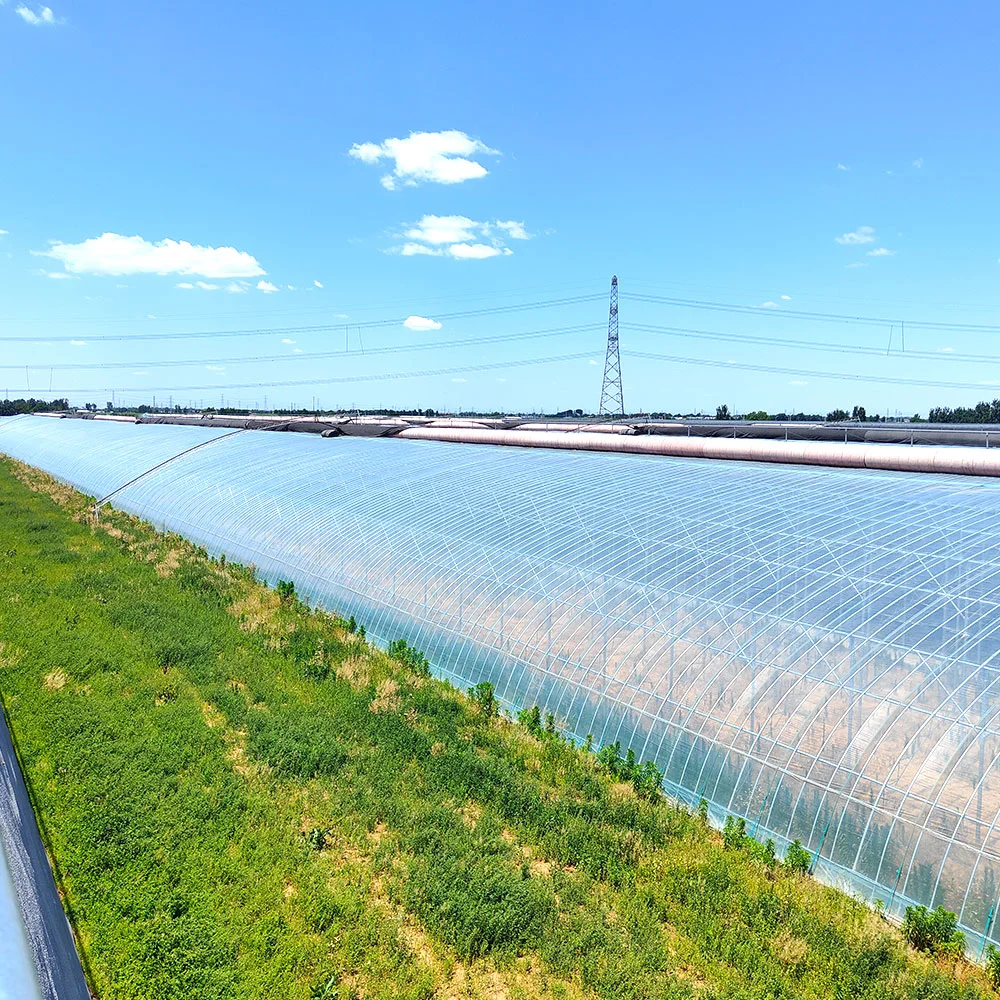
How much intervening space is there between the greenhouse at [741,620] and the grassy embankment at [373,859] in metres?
1.13

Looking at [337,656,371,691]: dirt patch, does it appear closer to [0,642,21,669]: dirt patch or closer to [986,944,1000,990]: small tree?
[0,642,21,669]: dirt patch

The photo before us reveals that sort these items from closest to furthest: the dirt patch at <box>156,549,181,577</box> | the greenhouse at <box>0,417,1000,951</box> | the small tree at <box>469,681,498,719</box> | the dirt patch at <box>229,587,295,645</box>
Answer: the greenhouse at <box>0,417,1000,951</box>
the small tree at <box>469,681,498,719</box>
the dirt patch at <box>229,587,295,645</box>
the dirt patch at <box>156,549,181,577</box>

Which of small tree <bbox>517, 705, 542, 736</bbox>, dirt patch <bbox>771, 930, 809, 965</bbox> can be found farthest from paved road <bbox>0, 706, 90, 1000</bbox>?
small tree <bbox>517, 705, 542, 736</bbox>

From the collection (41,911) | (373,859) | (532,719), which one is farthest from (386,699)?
(41,911)

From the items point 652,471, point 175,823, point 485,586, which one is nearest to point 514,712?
point 485,586

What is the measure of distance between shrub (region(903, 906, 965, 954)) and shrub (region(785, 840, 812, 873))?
1.49 meters

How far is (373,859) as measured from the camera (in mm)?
11102

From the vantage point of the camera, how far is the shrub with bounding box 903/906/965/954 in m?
8.98

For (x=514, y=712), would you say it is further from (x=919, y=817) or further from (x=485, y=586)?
(x=919, y=817)

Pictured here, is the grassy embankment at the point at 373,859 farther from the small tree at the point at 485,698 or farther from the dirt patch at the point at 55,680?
the small tree at the point at 485,698

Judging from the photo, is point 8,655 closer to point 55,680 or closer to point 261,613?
point 55,680

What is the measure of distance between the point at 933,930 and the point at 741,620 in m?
6.29

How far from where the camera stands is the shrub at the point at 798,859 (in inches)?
416

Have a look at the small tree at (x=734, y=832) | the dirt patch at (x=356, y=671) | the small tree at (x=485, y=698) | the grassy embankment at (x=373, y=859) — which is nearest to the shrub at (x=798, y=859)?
the grassy embankment at (x=373, y=859)
